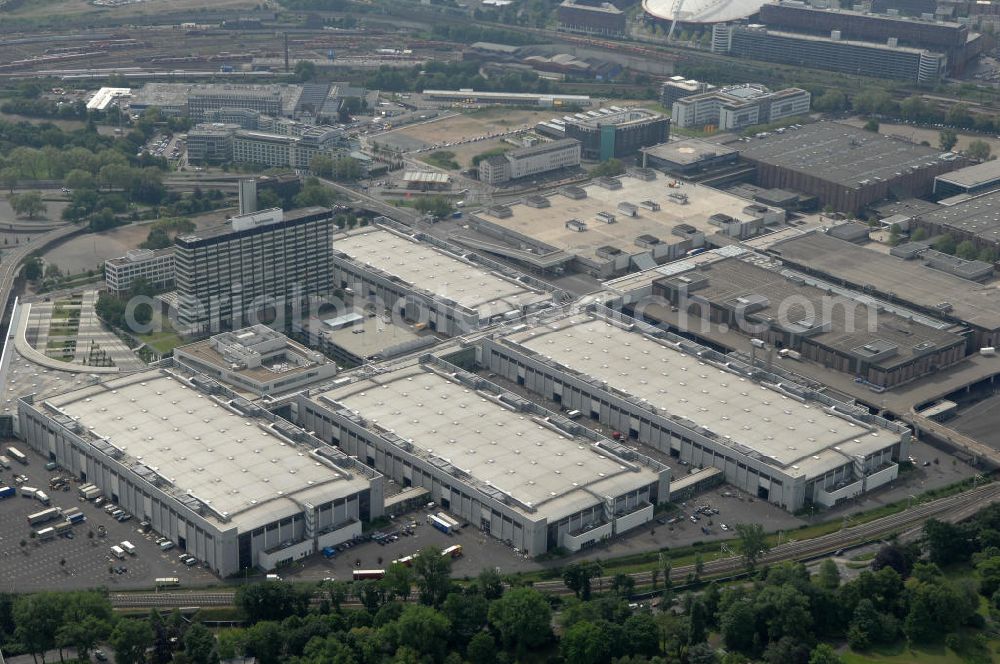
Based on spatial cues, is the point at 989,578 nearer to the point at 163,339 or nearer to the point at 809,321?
the point at 809,321

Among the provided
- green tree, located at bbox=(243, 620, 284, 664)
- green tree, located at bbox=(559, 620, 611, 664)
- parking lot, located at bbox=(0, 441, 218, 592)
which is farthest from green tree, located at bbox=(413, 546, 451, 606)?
parking lot, located at bbox=(0, 441, 218, 592)

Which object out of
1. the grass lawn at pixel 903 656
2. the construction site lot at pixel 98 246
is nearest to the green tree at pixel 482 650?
the grass lawn at pixel 903 656

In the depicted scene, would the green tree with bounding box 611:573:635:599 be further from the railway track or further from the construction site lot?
the construction site lot

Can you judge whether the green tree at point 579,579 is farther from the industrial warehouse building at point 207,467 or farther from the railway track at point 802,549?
the industrial warehouse building at point 207,467

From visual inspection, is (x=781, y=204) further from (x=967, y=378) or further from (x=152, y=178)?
(x=152, y=178)

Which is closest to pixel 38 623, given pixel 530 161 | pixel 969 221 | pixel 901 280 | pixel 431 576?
pixel 431 576
